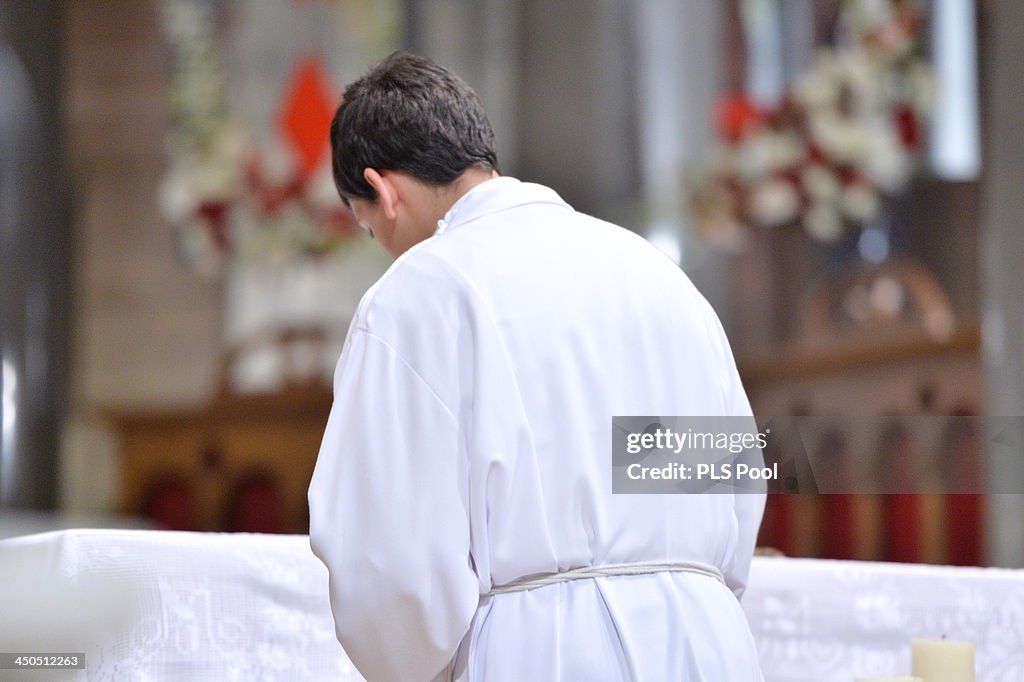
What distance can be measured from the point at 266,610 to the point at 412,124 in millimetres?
804

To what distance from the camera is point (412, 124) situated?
1800mm

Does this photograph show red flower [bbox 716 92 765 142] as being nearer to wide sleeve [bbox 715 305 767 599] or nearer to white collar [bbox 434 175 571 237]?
wide sleeve [bbox 715 305 767 599]

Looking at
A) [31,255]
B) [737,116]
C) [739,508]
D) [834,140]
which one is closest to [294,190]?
[31,255]

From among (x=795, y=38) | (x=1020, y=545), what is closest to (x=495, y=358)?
(x=1020, y=545)

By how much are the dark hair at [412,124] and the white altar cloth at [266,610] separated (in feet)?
2.15

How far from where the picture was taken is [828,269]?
195 inches

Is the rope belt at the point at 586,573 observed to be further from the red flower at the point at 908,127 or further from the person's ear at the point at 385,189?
the red flower at the point at 908,127

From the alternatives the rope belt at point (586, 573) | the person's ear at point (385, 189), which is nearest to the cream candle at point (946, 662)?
the rope belt at point (586, 573)

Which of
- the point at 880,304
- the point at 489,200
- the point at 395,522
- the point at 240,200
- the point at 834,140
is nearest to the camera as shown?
the point at 395,522

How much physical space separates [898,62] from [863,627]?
3.19 m

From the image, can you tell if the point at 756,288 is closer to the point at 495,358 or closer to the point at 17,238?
the point at 17,238

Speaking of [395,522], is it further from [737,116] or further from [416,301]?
[737,116]

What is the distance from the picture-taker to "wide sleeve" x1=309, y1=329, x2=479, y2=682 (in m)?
1.59

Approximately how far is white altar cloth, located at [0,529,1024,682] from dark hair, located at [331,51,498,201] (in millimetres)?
656
